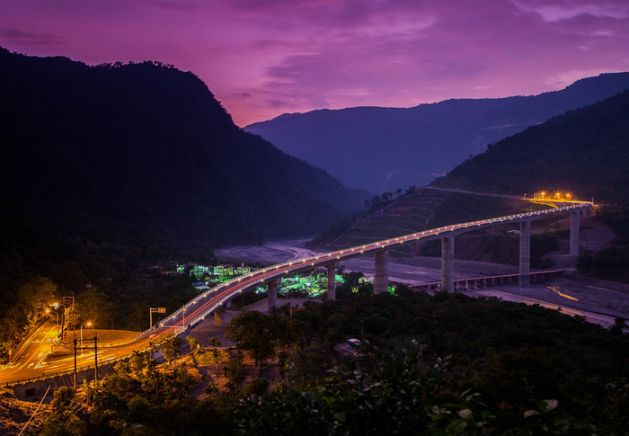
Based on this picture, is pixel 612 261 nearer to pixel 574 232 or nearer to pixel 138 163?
pixel 574 232

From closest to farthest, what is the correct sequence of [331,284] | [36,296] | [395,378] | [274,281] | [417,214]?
[395,378] < [36,296] < [274,281] < [331,284] < [417,214]

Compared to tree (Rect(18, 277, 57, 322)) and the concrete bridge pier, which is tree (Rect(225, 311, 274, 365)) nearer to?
tree (Rect(18, 277, 57, 322))

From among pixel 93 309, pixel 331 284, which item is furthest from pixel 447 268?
pixel 93 309

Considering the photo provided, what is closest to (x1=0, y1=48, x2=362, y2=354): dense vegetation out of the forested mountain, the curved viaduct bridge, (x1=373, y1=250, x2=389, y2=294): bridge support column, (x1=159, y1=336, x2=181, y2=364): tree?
the curved viaduct bridge

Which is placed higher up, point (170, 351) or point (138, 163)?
point (138, 163)

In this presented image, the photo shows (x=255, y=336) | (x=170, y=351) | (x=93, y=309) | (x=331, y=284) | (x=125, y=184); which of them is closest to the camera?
(x=170, y=351)

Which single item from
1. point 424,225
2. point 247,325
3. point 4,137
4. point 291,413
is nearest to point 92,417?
point 247,325

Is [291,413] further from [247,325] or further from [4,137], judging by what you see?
[4,137]

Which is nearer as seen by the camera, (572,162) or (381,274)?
(381,274)
